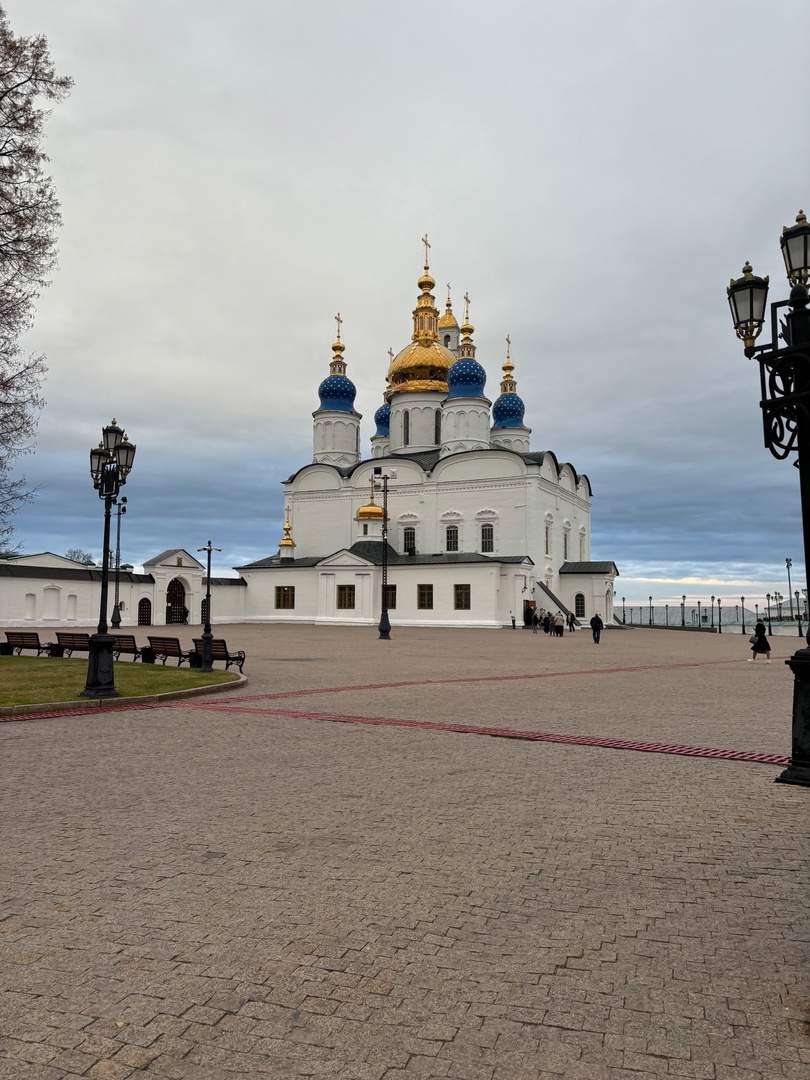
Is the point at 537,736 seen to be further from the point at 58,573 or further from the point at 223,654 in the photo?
the point at 58,573

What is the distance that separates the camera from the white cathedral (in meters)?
50.2

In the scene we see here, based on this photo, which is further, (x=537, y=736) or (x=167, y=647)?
(x=167, y=647)

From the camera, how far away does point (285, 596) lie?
2279 inches

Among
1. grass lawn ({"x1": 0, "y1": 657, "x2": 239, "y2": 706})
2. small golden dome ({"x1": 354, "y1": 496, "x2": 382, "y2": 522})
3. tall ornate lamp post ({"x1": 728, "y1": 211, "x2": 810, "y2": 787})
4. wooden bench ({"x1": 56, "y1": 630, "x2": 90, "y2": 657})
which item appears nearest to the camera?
tall ornate lamp post ({"x1": 728, "y1": 211, "x2": 810, "y2": 787})

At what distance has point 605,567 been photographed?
55.6 metres

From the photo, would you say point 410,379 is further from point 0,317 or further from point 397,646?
point 0,317

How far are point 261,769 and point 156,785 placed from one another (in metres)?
1.06

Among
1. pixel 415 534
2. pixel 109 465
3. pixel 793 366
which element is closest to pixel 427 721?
pixel 793 366

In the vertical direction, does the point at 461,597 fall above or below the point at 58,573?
below

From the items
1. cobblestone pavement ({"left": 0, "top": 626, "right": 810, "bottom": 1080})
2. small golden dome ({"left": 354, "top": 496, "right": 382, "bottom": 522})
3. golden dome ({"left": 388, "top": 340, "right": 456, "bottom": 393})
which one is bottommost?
cobblestone pavement ({"left": 0, "top": 626, "right": 810, "bottom": 1080})

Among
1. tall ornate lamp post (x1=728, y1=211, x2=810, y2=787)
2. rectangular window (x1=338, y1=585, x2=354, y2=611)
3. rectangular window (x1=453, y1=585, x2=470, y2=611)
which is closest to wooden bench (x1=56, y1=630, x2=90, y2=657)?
tall ornate lamp post (x1=728, y1=211, x2=810, y2=787)

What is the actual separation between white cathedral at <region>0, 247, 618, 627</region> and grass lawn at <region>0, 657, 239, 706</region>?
27382 millimetres

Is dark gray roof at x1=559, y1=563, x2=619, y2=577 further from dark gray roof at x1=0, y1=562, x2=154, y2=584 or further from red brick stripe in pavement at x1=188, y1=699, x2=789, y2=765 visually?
red brick stripe in pavement at x1=188, y1=699, x2=789, y2=765

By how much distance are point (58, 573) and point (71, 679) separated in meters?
32.2
